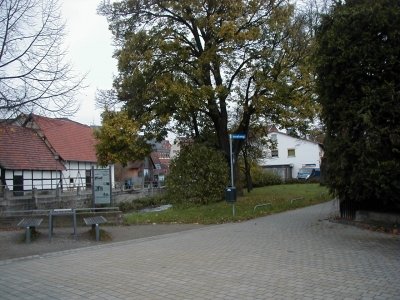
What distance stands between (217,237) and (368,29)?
23.7 feet

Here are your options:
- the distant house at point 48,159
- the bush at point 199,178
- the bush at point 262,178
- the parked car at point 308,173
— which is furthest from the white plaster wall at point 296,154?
the bush at point 199,178

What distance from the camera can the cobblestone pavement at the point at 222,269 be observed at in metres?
7.00

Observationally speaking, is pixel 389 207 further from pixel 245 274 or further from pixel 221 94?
pixel 221 94

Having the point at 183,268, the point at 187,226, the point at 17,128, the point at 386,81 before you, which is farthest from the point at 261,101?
the point at 183,268

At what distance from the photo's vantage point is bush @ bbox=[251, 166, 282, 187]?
47.5 metres

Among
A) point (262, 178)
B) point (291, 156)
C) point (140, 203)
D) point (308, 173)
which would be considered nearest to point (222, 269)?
point (140, 203)

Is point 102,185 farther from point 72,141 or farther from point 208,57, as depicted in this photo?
point 72,141

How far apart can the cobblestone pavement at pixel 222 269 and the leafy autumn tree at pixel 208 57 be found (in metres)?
A: 10.2

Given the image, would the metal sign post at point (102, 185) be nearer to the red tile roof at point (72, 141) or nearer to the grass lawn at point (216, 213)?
the grass lawn at point (216, 213)

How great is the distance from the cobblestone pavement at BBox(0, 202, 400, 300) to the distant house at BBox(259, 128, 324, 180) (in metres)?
53.5

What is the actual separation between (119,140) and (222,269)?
49.5 feet

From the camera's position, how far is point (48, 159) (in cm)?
3988

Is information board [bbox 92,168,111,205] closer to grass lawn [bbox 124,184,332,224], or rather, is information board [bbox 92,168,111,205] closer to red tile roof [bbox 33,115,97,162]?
grass lawn [bbox 124,184,332,224]

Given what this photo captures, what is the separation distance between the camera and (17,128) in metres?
16.1
